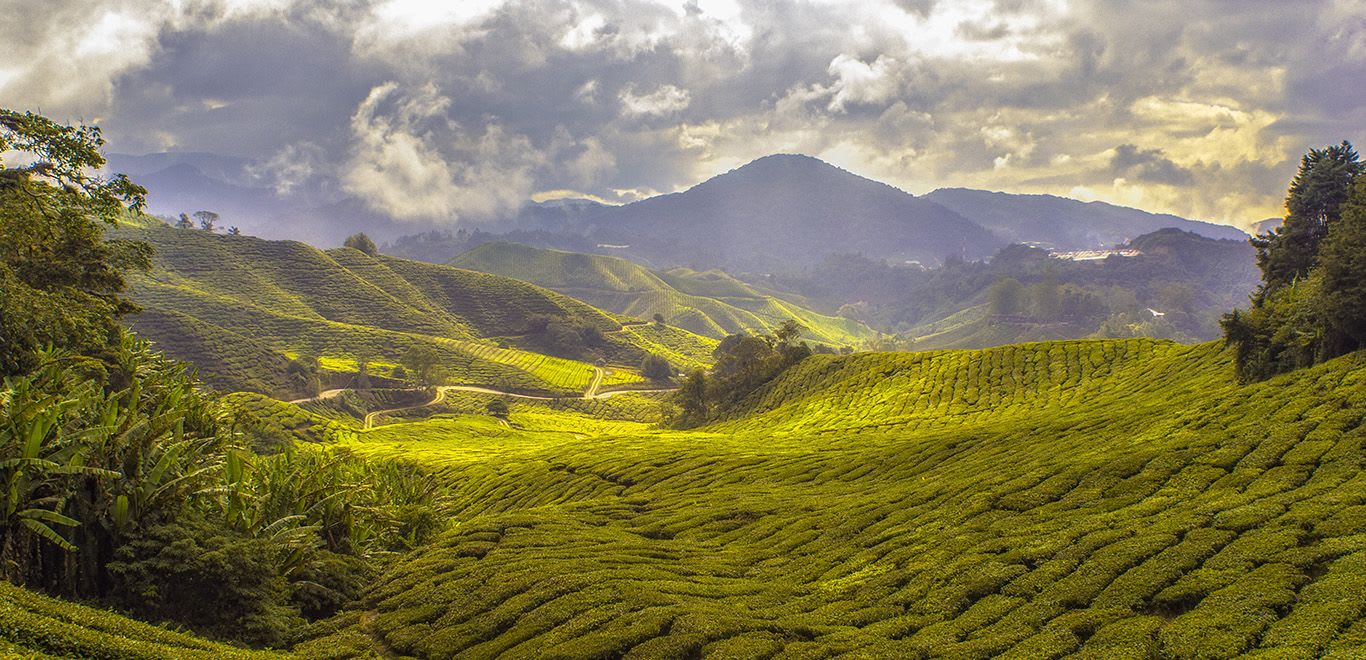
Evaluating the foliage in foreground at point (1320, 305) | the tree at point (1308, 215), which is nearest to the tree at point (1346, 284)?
the foliage in foreground at point (1320, 305)

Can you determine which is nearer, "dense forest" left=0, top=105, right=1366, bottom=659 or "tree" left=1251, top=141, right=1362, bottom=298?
"dense forest" left=0, top=105, right=1366, bottom=659

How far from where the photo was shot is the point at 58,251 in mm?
38469

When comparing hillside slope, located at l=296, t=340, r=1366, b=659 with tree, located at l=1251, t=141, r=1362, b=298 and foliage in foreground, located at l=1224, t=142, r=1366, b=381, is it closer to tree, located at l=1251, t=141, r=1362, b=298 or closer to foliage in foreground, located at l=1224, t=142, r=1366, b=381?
foliage in foreground, located at l=1224, t=142, r=1366, b=381

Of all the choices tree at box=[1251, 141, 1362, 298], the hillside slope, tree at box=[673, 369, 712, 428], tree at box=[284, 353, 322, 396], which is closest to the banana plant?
the hillside slope

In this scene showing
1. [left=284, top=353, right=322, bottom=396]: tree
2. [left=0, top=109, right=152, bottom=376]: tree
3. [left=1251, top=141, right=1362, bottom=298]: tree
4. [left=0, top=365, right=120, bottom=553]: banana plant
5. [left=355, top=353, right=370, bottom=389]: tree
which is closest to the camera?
[left=0, top=365, right=120, bottom=553]: banana plant

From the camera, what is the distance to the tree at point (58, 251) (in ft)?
99.8

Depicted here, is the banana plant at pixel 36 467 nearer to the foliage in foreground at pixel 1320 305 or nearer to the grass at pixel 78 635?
the grass at pixel 78 635

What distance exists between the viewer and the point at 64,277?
3859 cm

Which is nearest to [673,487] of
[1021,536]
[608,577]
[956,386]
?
[608,577]

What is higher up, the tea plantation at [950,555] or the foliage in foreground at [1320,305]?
the foliage in foreground at [1320,305]

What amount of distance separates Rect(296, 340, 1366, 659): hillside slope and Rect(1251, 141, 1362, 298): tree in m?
24.3

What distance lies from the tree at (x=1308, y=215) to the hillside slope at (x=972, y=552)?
2425cm

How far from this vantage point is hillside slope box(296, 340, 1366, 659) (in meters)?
16.8

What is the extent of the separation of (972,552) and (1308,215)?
6901cm
